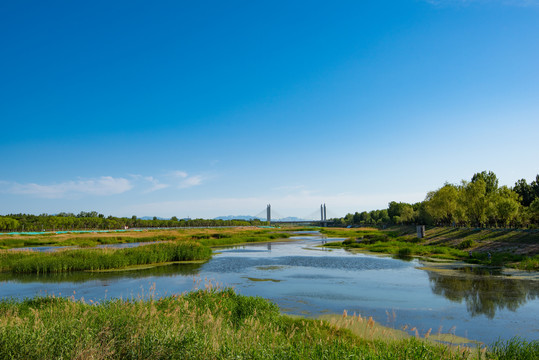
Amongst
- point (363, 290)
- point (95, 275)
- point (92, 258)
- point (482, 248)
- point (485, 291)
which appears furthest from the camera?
point (482, 248)

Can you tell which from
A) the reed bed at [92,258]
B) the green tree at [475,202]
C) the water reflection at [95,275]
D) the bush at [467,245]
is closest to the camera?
the water reflection at [95,275]

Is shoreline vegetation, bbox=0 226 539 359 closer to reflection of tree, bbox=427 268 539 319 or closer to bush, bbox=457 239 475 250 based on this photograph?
reflection of tree, bbox=427 268 539 319

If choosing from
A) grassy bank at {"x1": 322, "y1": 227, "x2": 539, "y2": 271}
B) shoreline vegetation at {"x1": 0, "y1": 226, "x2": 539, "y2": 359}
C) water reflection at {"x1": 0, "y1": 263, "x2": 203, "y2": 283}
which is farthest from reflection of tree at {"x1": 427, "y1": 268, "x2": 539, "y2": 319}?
water reflection at {"x1": 0, "y1": 263, "x2": 203, "y2": 283}

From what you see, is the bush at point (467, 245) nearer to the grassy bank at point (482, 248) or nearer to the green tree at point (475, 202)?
the grassy bank at point (482, 248)

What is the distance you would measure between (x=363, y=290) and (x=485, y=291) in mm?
7152

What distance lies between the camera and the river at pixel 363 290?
14.7m

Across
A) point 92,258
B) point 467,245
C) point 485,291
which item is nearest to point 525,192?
point 467,245

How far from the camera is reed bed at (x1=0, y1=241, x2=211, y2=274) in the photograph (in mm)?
29734

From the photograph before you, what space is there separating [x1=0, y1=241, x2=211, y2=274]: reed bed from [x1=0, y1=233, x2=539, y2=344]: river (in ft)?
7.35

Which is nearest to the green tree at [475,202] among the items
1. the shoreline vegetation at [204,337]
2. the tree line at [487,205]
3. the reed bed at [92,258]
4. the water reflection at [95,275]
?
the tree line at [487,205]

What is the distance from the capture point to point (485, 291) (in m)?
20.3

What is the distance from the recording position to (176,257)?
122 ft

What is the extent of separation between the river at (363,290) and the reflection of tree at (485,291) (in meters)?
0.04

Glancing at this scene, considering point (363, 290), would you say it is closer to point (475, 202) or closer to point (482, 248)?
point (482, 248)
